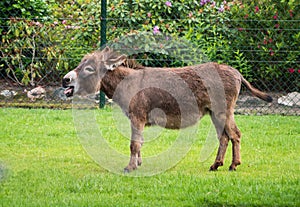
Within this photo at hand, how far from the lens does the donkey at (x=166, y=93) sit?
7.77m

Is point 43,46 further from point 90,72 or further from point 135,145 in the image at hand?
point 135,145

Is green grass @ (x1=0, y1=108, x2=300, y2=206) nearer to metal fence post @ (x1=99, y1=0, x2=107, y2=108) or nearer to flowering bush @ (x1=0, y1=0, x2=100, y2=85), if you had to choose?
metal fence post @ (x1=99, y1=0, x2=107, y2=108)

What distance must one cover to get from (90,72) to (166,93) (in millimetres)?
940

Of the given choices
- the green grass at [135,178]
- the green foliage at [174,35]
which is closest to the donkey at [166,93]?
the green grass at [135,178]

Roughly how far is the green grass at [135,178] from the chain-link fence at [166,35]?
5.17 feet

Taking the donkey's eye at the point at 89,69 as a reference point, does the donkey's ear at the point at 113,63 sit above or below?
above

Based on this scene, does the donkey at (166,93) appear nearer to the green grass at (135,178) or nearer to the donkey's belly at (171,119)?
the donkey's belly at (171,119)

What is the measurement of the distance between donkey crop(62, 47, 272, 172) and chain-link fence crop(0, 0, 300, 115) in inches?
178

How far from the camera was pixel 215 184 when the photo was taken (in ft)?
22.3

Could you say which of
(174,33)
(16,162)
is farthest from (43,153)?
(174,33)

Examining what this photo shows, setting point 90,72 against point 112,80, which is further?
point 112,80

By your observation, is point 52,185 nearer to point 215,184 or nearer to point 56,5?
point 215,184

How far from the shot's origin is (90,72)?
7906mm

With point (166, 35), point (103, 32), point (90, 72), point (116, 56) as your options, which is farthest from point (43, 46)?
point (90, 72)
